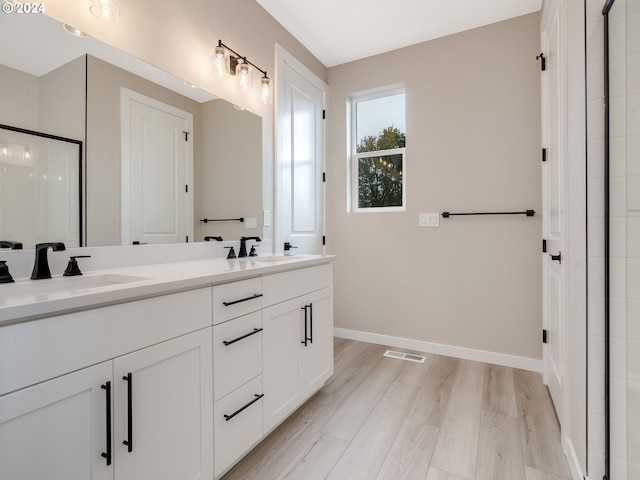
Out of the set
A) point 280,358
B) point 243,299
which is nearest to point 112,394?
point 243,299

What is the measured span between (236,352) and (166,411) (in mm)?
332

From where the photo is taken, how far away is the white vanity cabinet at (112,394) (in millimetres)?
733

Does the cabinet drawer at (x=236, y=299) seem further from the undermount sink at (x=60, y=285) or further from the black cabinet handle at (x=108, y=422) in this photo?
the black cabinet handle at (x=108, y=422)

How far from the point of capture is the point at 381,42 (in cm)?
273

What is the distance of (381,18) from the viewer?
2.42 m

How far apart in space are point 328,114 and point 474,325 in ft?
7.57

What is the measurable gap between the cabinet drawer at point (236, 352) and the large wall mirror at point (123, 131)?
2.13 ft

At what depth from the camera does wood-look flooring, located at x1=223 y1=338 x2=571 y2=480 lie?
1394mm

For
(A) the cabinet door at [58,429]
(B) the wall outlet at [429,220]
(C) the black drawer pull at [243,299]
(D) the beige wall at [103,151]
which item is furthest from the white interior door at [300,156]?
(A) the cabinet door at [58,429]

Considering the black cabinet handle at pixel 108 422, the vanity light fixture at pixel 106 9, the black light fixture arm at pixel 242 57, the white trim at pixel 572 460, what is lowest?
the white trim at pixel 572 460

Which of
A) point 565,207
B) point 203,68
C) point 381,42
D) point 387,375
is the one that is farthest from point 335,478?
point 381,42

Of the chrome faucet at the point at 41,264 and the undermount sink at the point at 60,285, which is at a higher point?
the chrome faucet at the point at 41,264

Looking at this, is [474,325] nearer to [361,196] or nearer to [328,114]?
[361,196]

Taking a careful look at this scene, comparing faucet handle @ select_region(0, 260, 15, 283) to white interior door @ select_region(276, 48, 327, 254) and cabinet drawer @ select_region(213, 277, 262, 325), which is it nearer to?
cabinet drawer @ select_region(213, 277, 262, 325)
